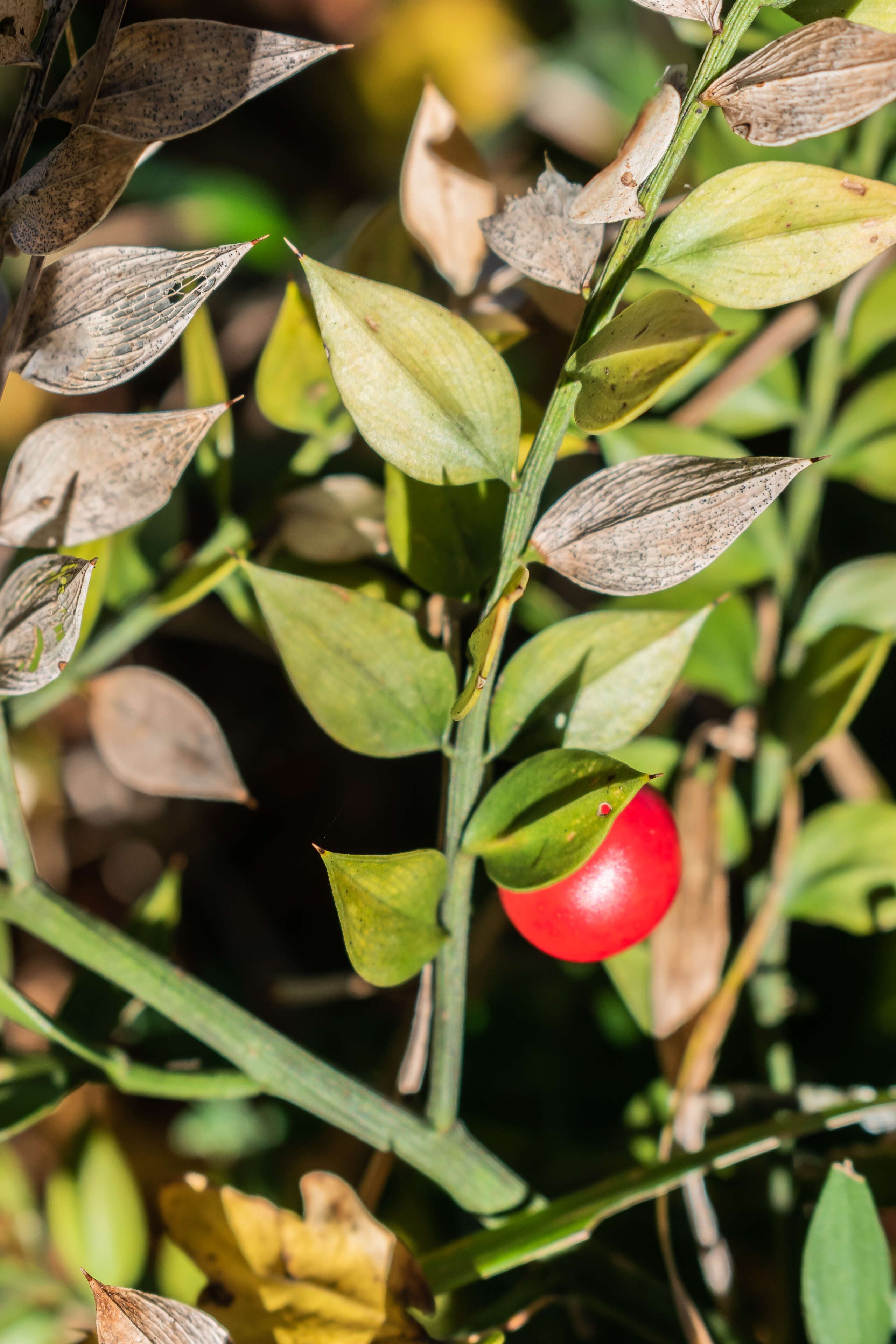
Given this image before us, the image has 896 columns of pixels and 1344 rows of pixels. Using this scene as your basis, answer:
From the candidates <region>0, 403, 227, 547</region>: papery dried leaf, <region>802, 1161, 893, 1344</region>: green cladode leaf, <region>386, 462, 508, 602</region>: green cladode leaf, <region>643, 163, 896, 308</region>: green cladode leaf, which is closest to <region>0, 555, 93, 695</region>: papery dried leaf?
<region>0, 403, 227, 547</region>: papery dried leaf

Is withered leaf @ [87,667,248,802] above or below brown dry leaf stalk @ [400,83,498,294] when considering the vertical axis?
below

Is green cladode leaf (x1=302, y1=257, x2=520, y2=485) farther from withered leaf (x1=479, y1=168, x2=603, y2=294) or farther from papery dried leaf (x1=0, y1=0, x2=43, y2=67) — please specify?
papery dried leaf (x1=0, y1=0, x2=43, y2=67)

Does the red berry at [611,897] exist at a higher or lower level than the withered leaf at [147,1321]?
higher

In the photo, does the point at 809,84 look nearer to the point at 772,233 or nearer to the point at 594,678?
the point at 772,233

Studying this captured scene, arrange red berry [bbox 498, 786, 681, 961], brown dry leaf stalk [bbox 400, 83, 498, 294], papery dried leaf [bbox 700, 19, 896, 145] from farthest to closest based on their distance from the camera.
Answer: brown dry leaf stalk [bbox 400, 83, 498, 294] → red berry [bbox 498, 786, 681, 961] → papery dried leaf [bbox 700, 19, 896, 145]

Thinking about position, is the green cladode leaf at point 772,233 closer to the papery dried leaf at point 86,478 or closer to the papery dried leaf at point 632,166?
the papery dried leaf at point 632,166

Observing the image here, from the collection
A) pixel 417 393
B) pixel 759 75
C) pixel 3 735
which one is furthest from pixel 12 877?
pixel 759 75

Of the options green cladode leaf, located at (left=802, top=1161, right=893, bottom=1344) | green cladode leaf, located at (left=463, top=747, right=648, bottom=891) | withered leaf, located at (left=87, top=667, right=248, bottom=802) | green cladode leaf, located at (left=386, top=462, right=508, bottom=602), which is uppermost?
green cladode leaf, located at (left=386, top=462, right=508, bottom=602)

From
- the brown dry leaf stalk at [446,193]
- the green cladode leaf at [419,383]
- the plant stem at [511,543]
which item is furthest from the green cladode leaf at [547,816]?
the brown dry leaf stalk at [446,193]
